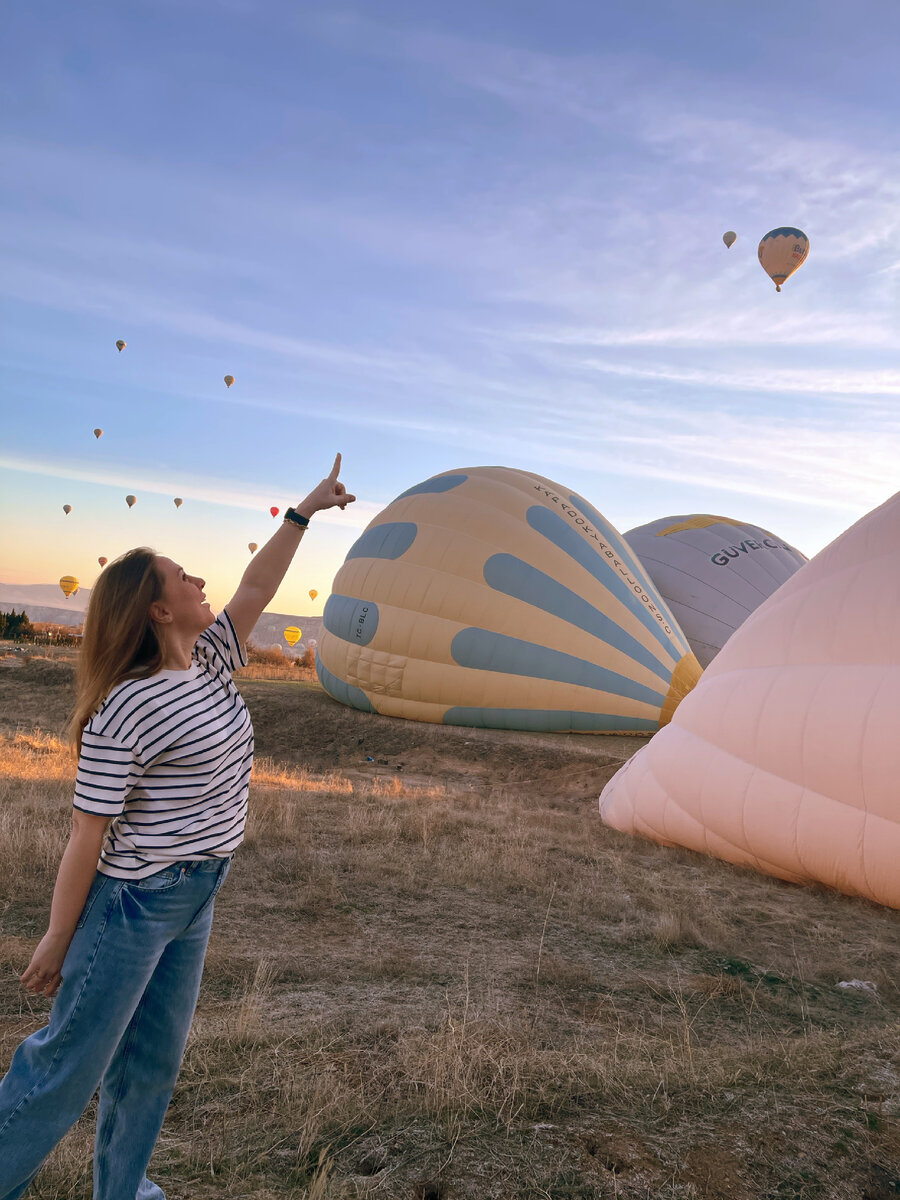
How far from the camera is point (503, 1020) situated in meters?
3.62

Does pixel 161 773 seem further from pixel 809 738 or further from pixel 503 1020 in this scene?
pixel 809 738

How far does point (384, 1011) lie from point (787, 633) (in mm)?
4616

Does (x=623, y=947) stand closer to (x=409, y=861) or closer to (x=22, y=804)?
(x=409, y=861)

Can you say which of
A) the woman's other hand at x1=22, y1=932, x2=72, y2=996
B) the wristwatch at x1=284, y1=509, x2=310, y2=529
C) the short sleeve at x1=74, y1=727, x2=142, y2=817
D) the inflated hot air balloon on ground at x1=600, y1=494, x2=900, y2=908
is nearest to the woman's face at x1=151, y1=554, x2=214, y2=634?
the short sleeve at x1=74, y1=727, x2=142, y2=817

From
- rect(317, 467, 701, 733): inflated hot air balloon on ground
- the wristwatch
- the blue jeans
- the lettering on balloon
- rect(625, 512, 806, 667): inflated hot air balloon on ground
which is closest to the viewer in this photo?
the blue jeans

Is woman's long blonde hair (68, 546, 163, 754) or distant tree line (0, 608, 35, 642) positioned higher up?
woman's long blonde hair (68, 546, 163, 754)

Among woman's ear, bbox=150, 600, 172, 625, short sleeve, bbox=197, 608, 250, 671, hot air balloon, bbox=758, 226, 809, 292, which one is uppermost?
hot air balloon, bbox=758, 226, 809, 292

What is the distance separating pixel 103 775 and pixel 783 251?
21.9 meters

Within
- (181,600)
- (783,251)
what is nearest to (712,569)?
(783,251)

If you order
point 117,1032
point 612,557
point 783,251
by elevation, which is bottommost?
point 117,1032

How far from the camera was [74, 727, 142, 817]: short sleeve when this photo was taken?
1.84 metres

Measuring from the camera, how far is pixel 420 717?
15375 millimetres

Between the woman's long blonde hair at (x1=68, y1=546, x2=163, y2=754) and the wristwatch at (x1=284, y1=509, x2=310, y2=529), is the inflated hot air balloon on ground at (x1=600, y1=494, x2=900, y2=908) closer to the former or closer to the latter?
the wristwatch at (x1=284, y1=509, x2=310, y2=529)

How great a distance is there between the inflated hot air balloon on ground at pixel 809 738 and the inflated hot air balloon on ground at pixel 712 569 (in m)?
9.42
